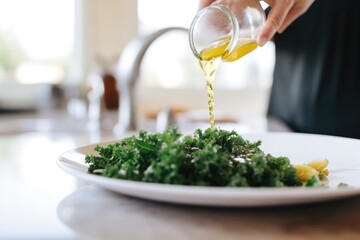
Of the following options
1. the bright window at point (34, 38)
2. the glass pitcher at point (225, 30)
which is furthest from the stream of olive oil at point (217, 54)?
the bright window at point (34, 38)

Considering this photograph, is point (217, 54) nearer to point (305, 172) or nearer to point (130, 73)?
point (305, 172)

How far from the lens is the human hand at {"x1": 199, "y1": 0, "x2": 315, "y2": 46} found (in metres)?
0.91

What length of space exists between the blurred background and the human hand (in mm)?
2168

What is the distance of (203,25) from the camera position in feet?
3.08

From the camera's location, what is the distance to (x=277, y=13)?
0.97m

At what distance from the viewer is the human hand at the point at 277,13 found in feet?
3.00

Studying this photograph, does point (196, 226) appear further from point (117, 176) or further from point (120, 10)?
point (120, 10)

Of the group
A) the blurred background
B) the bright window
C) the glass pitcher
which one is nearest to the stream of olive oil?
the glass pitcher

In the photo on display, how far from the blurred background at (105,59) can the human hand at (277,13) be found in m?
2.17

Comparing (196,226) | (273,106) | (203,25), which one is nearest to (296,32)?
(273,106)

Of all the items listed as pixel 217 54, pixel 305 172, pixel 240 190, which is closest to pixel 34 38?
pixel 217 54

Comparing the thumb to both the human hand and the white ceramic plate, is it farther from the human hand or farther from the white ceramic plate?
the white ceramic plate

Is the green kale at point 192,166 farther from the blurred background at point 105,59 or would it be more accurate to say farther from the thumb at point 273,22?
the blurred background at point 105,59

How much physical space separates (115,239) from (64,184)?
292 millimetres
